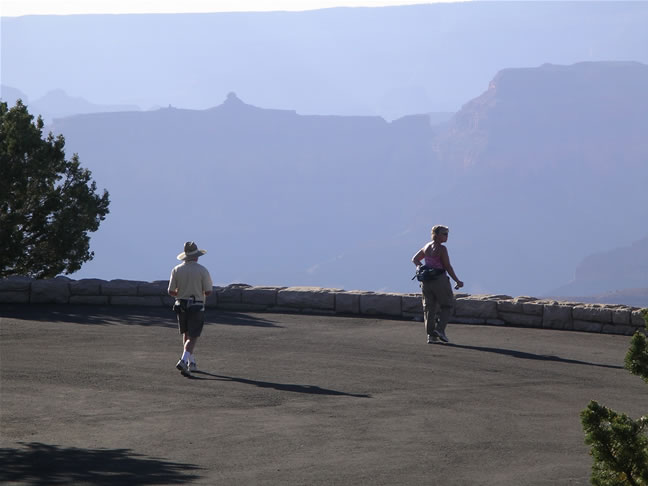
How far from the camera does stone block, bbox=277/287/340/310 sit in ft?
56.4

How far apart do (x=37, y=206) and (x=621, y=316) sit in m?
15.2

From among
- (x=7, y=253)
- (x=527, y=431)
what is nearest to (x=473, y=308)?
(x=527, y=431)

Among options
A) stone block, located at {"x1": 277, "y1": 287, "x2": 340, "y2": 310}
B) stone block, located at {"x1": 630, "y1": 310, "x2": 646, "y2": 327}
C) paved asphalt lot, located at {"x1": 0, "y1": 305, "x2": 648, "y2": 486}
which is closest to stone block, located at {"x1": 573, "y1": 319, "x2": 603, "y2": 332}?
paved asphalt lot, located at {"x1": 0, "y1": 305, "x2": 648, "y2": 486}

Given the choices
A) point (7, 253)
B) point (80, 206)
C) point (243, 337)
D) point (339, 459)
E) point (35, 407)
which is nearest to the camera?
point (339, 459)

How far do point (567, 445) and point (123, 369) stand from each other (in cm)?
556

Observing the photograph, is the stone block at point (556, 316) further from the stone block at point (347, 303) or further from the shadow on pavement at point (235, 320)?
the shadow on pavement at point (235, 320)

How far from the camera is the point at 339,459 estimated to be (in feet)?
24.0

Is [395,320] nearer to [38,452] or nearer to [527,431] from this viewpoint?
[527,431]

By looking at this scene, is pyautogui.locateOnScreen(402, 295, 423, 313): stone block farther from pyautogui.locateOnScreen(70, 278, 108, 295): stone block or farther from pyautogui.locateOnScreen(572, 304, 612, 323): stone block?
pyautogui.locateOnScreen(70, 278, 108, 295): stone block

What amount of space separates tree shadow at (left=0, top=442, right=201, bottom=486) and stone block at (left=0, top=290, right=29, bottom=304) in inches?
417

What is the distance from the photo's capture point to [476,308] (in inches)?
635

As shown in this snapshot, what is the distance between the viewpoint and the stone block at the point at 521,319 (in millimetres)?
15628

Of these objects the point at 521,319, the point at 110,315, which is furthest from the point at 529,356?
the point at 110,315

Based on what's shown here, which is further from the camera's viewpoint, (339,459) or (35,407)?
(35,407)
